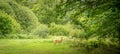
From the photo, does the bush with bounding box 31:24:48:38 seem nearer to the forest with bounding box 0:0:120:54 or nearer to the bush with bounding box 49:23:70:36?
the bush with bounding box 49:23:70:36

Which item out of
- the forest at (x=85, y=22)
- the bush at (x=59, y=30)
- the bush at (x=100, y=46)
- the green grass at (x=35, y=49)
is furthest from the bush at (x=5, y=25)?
the bush at (x=100, y=46)

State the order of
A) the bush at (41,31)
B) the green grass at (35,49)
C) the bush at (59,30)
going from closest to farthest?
the green grass at (35,49)
the bush at (41,31)
the bush at (59,30)

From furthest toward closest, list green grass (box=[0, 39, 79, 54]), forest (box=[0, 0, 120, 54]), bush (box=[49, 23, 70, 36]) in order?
bush (box=[49, 23, 70, 36])
green grass (box=[0, 39, 79, 54])
forest (box=[0, 0, 120, 54])

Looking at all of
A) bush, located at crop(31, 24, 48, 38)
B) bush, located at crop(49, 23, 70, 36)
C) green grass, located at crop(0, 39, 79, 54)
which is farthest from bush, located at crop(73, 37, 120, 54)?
bush, located at crop(49, 23, 70, 36)

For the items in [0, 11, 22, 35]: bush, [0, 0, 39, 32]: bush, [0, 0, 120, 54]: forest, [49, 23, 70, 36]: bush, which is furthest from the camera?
[49, 23, 70, 36]: bush

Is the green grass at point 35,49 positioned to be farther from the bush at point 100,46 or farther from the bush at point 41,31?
the bush at point 41,31

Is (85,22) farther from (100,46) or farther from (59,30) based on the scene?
(59,30)

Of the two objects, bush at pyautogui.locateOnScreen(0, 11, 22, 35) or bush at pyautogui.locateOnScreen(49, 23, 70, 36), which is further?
bush at pyautogui.locateOnScreen(49, 23, 70, 36)

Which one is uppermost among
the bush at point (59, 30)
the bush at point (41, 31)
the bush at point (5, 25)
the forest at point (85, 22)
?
the forest at point (85, 22)

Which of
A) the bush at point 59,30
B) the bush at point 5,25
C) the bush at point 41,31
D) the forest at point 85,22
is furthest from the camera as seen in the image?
the bush at point 59,30

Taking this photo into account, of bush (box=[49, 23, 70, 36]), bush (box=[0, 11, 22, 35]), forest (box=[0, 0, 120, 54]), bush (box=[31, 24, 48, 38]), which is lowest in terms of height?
bush (box=[49, 23, 70, 36])

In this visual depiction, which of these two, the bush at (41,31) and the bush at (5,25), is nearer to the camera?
the bush at (5,25)

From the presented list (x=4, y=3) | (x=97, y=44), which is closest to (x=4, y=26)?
(x=4, y=3)

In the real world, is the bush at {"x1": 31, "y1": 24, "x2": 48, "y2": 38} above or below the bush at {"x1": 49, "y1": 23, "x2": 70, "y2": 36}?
above
